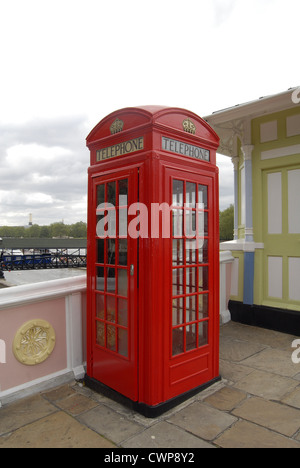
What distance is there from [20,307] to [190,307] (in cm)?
167

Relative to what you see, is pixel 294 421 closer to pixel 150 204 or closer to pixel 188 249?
pixel 188 249

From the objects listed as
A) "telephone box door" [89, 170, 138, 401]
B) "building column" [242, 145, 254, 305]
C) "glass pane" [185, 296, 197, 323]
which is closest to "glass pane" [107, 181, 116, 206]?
"telephone box door" [89, 170, 138, 401]

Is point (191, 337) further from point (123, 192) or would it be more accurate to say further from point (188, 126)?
point (188, 126)

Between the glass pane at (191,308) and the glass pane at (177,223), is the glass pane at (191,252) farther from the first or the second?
the glass pane at (191,308)

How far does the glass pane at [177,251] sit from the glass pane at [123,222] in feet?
1.57

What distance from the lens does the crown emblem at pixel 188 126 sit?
2.98 m

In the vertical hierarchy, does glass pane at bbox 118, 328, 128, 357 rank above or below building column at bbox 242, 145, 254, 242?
below

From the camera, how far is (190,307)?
308 cm

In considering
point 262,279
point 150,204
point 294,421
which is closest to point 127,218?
point 150,204

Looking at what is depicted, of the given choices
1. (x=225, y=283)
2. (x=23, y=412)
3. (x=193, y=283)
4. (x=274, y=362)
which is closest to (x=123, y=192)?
(x=193, y=283)

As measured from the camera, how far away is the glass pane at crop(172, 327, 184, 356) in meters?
2.92

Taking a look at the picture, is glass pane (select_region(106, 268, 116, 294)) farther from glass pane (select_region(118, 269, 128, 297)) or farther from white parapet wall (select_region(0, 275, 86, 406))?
white parapet wall (select_region(0, 275, 86, 406))

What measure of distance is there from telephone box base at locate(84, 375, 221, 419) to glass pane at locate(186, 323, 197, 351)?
0.41 m

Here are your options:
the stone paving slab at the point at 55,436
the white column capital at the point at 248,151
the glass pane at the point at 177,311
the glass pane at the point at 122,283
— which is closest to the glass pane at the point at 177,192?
the glass pane at the point at 122,283
